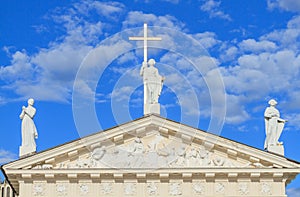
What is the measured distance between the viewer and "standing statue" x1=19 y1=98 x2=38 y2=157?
84.2 ft

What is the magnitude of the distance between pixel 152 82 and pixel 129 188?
4.68 meters

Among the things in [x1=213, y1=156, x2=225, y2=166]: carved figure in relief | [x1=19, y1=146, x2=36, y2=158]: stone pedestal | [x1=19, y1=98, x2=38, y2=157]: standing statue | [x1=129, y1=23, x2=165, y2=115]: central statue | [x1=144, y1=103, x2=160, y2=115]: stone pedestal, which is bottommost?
[x1=213, y1=156, x2=225, y2=166]: carved figure in relief

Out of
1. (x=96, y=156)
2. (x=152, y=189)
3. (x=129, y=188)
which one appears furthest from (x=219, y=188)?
(x=96, y=156)

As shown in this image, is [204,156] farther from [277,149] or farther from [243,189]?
[277,149]

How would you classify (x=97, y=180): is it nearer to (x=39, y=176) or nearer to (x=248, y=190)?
(x=39, y=176)

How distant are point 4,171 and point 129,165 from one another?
4.99 metres

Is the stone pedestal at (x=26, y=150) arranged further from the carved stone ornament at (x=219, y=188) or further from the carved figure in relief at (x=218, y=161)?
the carved stone ornament at (x=219, y=188)

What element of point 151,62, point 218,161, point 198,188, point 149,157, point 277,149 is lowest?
point 198,188

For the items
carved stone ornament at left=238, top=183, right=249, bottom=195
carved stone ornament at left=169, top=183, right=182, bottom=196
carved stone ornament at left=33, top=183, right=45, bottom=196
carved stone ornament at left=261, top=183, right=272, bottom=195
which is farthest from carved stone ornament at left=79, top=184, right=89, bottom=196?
carved stone ornament at left=261, top=183, right=272, bottom=195

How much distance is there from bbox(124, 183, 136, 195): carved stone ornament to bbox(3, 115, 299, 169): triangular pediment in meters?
0.76

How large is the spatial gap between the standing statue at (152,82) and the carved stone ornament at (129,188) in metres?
3.72

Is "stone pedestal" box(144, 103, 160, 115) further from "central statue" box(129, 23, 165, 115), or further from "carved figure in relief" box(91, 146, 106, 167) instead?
"carved figure in relief" box(91, 146, 106, 167)

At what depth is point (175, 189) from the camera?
1007 inches

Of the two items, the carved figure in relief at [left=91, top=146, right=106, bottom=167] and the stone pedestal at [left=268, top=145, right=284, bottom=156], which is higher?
the stone pedestal at [left=268, top=145, right=284, bottom=156]
